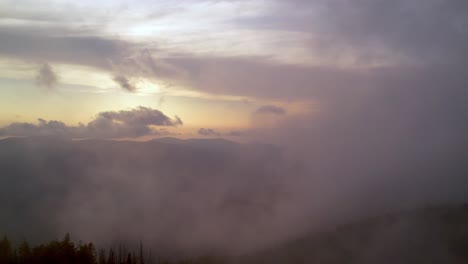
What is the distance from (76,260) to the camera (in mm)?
130500

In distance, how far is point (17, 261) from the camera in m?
129

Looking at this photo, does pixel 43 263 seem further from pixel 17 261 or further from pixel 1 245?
pixel 1 245

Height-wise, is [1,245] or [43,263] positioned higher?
[1,245]

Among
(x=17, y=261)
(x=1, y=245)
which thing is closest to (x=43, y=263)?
(x=17, y=261)

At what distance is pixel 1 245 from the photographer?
144625mm

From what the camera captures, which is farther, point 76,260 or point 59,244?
point 59,244

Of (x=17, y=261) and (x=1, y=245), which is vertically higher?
(x=1, y=245)

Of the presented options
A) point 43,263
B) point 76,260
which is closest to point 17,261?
point 43,263

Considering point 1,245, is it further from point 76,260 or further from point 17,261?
point 76,260

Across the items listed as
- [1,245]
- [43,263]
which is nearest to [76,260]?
[43,263]

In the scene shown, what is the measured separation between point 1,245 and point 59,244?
71.1 ft

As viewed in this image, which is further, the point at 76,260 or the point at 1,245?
the point at 1,245

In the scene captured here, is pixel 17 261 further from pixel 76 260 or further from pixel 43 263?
pixel 76 260

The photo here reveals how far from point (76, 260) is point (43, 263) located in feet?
30.0
